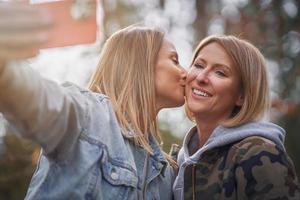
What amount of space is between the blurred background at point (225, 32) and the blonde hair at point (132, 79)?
13.9ft

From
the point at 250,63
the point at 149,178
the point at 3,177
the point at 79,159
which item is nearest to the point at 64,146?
the point at 79,159

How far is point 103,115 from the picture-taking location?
148cm

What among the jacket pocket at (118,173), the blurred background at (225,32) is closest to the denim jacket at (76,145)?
the jacket pocket at (118,173)

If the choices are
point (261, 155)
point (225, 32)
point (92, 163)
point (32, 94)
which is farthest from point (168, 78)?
point (225, 32)

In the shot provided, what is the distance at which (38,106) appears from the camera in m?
1.10

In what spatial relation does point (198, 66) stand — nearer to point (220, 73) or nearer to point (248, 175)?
point (220, 73)

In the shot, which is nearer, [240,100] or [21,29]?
[21,29]

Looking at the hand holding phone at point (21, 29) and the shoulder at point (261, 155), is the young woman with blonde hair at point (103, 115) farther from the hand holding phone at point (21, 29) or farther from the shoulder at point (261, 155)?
the shoulder at point (261, 155)

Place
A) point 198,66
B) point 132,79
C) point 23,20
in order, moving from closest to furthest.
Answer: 1. point 23,20
2. point 132,79
3. point 198,66

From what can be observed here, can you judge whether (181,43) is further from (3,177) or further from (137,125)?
(137,125)

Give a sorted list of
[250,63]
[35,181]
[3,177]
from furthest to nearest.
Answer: [3,177], [250,63], [35,181]

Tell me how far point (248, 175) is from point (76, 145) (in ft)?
1.83

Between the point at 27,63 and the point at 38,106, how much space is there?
0.09 metres

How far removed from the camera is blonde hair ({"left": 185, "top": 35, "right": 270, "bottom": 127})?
186 centimetres
